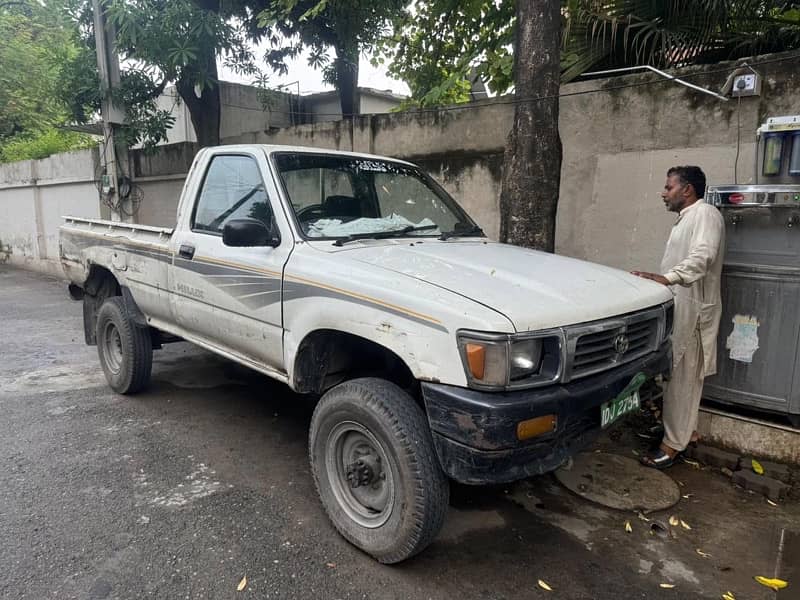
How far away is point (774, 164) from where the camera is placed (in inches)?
145

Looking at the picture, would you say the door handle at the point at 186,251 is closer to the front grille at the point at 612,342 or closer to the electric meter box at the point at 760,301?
the front grille at the point at 612,342

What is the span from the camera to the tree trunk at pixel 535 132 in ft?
13.4

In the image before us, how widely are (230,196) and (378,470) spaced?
208 cm

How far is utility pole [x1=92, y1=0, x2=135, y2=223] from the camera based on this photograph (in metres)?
8.62

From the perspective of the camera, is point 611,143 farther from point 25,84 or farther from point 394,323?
point 25,84

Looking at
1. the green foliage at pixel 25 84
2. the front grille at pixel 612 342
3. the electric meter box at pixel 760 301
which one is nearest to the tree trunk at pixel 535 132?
the electric meter box at pixel 760 301

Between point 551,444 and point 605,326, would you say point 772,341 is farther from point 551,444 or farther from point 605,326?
point 551,444

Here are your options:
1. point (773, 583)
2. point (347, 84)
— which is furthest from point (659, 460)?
point (347, 84)

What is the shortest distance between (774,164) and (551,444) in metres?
2.77

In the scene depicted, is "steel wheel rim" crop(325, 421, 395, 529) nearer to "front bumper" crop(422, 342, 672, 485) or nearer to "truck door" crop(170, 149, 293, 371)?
"front bumper" crop(422, 342, 672, 485)

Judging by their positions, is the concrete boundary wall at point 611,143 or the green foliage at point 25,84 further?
the green foliage at point 25,84

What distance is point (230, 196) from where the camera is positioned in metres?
3.65

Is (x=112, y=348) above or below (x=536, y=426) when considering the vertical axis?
below

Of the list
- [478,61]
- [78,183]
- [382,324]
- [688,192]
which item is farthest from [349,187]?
[78,183]
